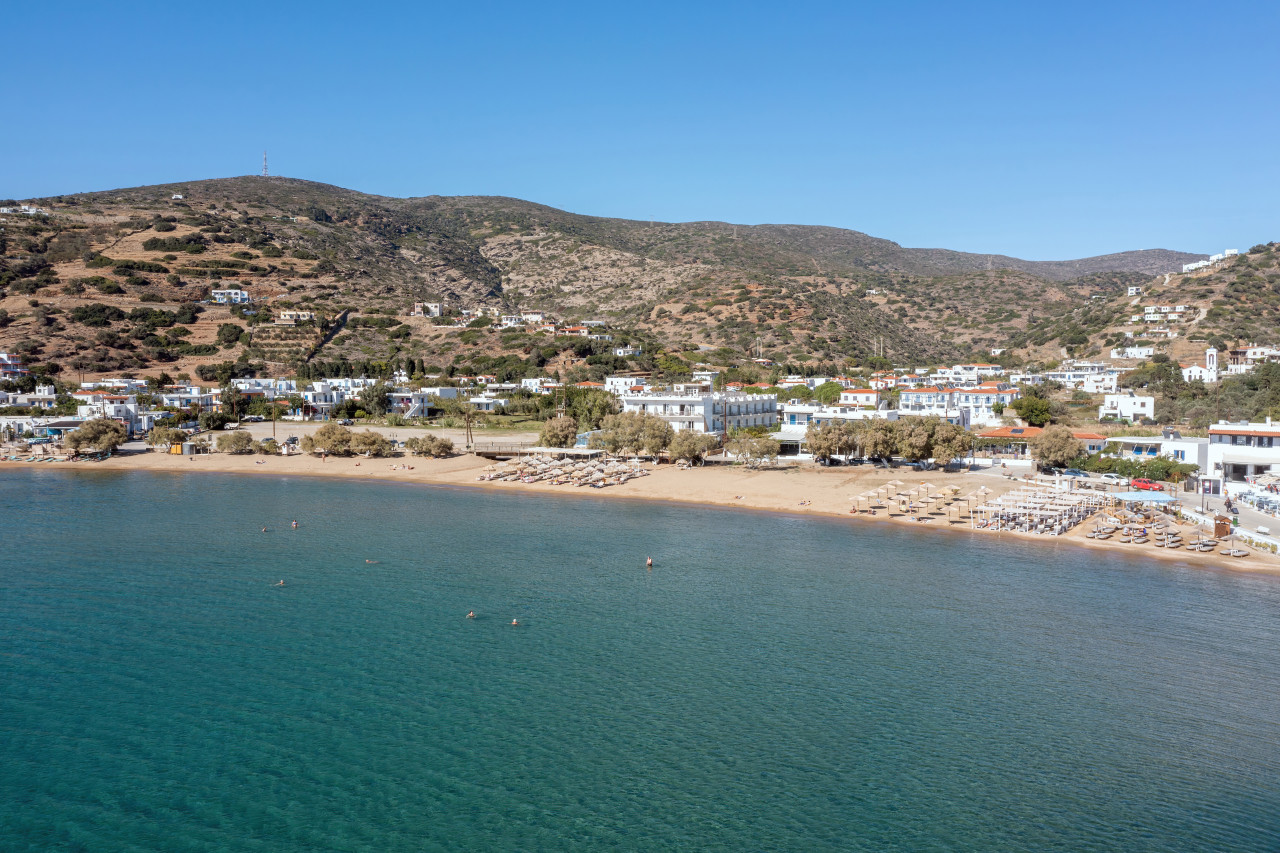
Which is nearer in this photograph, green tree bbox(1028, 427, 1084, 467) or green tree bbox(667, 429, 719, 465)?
green tree bbox(1028, 427, 1084, 467)

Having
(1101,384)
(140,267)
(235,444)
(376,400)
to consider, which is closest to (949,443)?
(1101,384)

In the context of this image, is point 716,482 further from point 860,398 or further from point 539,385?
point 539,385

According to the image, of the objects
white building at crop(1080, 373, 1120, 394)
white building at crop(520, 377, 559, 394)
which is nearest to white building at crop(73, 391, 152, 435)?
white building at crop(520, 377, 559, 394)

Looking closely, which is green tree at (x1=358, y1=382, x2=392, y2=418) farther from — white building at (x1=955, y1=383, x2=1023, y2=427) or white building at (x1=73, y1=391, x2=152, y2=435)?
white building at (x1=955, y1=383, x2=1023, y2=427)

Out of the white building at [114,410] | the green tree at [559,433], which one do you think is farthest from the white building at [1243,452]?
the white building at [114,410]

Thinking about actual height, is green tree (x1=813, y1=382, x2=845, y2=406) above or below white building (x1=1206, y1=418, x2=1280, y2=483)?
above

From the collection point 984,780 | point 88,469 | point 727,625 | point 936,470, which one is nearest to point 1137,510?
point 936,470
